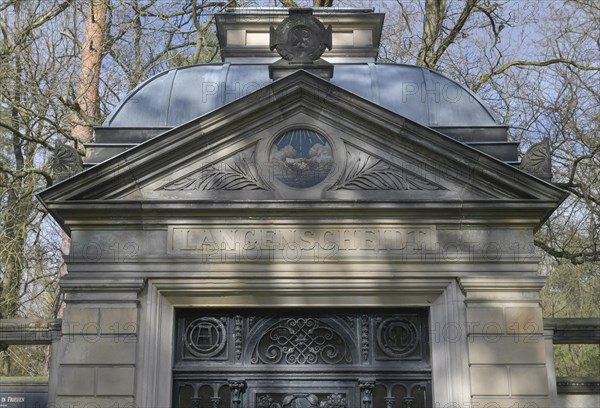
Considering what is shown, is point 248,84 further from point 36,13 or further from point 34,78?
point 36,13

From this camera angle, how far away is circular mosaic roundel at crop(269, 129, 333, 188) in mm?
10414

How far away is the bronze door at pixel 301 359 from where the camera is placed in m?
10.1

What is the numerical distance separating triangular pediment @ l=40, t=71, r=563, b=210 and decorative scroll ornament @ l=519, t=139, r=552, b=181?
15.1 inches

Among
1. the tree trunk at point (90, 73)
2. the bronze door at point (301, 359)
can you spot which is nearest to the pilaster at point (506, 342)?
the bronze door at point (301, 359)

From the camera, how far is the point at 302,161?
10477 mm

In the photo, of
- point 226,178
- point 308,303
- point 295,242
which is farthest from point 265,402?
point 226,178

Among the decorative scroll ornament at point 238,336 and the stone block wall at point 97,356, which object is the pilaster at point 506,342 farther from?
the stone block wall at point 97,356

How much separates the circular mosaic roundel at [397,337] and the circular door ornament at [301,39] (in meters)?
3.54

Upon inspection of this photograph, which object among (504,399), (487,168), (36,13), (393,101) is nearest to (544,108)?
(393,101)

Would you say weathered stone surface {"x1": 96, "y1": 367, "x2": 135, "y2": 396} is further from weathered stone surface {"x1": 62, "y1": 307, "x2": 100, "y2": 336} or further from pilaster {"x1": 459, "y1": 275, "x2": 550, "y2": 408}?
pilaster {"x1": 459, "y1": 275, "x2": 550, "y2": 408}

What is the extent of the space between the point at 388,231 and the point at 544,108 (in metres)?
8.75

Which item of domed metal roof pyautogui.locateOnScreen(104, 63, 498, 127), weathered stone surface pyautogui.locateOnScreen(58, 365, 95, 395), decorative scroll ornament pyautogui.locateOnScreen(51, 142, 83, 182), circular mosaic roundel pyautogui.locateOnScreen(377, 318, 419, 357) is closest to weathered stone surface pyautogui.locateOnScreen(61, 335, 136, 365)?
weathered stone surface pyautogui.locateOnScreen(58, 365, 95, 395)

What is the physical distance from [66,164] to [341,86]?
3857 mm

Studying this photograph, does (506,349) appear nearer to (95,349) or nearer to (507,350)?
(507,350)
